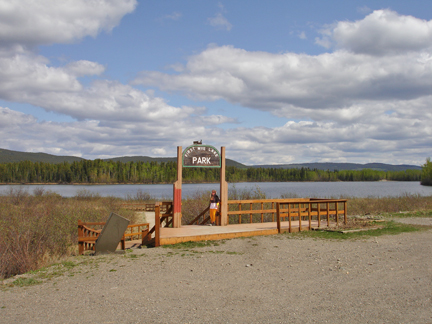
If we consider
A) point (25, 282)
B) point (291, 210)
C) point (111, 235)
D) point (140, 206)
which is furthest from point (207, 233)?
point (140, 206)

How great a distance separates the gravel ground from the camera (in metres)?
5.57

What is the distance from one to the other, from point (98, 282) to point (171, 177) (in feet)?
412

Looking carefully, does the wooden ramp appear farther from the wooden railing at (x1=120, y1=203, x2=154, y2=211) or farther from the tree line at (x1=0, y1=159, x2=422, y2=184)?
the tree line at (x1=0, y1=159, x2=422, y2=184)

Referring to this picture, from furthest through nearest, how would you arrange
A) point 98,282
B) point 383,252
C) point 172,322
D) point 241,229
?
point 241,229 < point 383,252 < point 98,282 < point 172,322

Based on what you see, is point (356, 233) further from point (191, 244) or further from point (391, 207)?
point (391, 207)

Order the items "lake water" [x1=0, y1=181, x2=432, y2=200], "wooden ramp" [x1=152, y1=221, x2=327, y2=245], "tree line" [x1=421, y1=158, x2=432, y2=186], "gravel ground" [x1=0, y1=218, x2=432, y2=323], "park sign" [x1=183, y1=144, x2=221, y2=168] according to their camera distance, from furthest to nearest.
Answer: "tree line" [x1=421, y1=158, x2=432, y2=186] → "lake water" [x1=0, y1=181, x2=432, y2=200] → "park sign" [x1=183, y1=144, x2=221, y2=168] → "wooden ramp" [x1=152, y1=221, x2=327, y2=245] → "gravel ground" [x1=0, y1=218, x2=432, y2=323]

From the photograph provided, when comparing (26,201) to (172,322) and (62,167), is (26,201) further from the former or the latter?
(62,167)

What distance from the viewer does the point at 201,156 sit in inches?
555

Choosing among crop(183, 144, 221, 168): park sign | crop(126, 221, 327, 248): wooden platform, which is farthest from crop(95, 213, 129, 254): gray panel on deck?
crop(183, 144, 221, 168): park sign

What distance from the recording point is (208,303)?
6160mm

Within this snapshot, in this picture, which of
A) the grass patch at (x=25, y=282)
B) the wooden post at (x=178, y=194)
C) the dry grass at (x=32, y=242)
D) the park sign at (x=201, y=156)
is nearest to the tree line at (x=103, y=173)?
the dry grass at (x=32, y=242)

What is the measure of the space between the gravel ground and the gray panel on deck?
489mm

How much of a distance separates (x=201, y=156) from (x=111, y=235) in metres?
4.88

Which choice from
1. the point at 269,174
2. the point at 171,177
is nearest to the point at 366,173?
the point at 269,174
